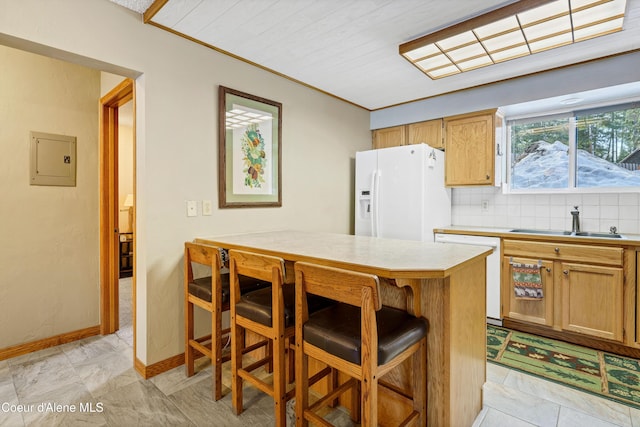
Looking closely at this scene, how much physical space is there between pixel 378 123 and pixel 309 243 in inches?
106

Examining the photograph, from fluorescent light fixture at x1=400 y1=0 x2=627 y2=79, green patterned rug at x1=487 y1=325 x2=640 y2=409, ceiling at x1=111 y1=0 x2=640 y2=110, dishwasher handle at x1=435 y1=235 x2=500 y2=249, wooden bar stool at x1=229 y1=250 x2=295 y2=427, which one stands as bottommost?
green patterned rug at x1=487 y1=325 x2=640 y2=409

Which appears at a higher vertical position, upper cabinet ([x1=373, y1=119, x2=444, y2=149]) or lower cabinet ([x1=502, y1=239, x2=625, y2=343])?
upper cabinet ([x1=373, y1=119, x2=444, y2=149])

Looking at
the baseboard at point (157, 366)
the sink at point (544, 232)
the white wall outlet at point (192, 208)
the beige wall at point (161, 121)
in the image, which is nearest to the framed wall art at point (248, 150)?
the beige wall at point (161, 121)

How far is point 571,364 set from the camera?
2359mm

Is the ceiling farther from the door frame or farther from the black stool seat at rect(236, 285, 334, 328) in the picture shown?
the black stool seat at rect(236, 285, 334, 328)

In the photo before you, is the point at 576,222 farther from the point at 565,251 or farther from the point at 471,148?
the point at 471,148

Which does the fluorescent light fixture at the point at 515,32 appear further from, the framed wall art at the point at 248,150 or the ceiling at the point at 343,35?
the framed wall art at the point at 248,150

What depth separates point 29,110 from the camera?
2537mm

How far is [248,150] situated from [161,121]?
73 cm

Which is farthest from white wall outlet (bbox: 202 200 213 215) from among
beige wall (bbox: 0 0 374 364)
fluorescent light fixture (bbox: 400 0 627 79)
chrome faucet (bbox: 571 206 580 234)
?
chrome faucet (bbox: 571 206 580 234)

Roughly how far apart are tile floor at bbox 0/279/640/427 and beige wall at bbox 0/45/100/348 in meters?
0.41

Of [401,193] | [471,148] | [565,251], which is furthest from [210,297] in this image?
[471,148]

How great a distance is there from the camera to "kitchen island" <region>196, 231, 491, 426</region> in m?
1.40

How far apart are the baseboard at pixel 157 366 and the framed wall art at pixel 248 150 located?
118 centimetres
